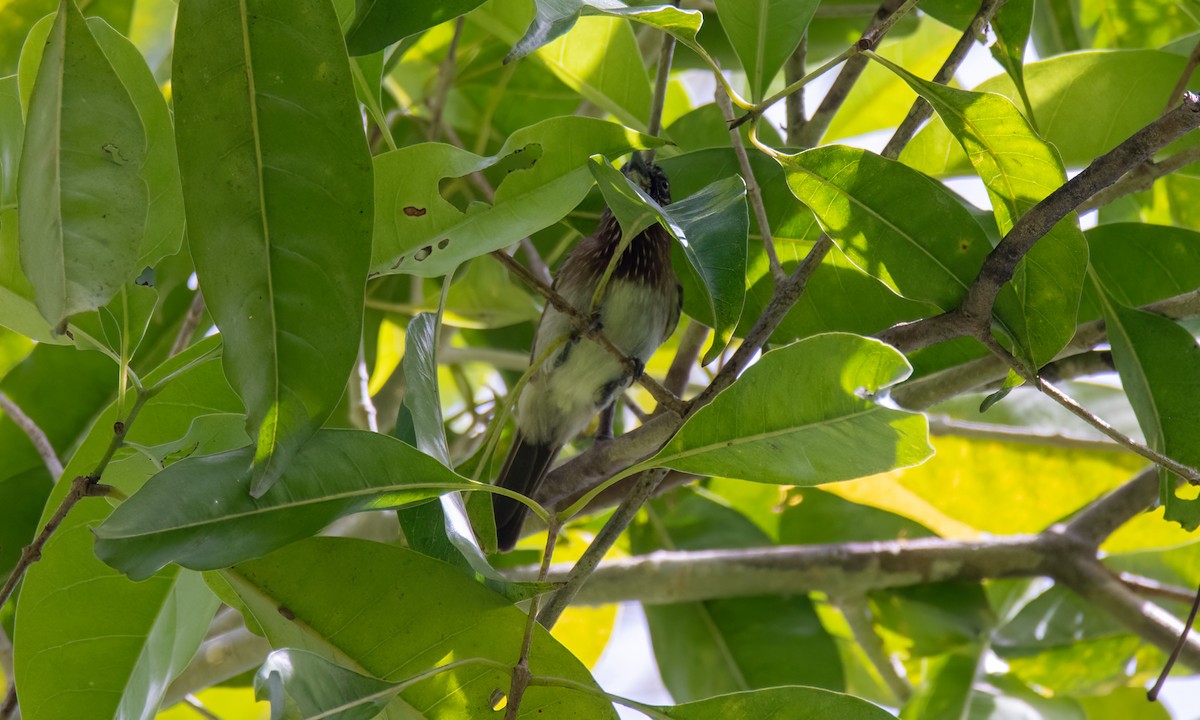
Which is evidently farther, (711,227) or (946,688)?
(946,688)

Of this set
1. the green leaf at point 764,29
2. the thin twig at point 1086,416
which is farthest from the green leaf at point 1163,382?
the green leaf at point 764,29

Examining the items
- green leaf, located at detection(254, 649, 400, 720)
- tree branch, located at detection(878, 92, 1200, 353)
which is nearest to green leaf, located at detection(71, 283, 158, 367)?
green leaf, located at detection(254, 649, 400, 720)

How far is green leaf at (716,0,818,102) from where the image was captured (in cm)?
134

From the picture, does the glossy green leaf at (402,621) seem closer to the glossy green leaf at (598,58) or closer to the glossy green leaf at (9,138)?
the glossy green leaf at (9,138)

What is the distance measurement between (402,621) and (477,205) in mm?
507

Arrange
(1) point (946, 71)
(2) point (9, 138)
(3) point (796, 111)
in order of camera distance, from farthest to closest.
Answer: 1. (3) point (796, 111)
2. (1) point (946, 71)
3. (2) point (9, 138)

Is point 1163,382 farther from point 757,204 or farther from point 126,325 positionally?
point 126,325

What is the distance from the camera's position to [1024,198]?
1299mm

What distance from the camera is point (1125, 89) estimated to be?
1.85 m

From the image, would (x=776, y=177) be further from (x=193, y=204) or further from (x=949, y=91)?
(x=193, y=204)

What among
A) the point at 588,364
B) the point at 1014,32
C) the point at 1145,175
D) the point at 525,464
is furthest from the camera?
the point at 525,464

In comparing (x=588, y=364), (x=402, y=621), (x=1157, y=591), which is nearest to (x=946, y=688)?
(x=1157, y=591)

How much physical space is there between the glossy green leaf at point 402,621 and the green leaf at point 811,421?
0.28 meters

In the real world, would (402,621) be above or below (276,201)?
below
